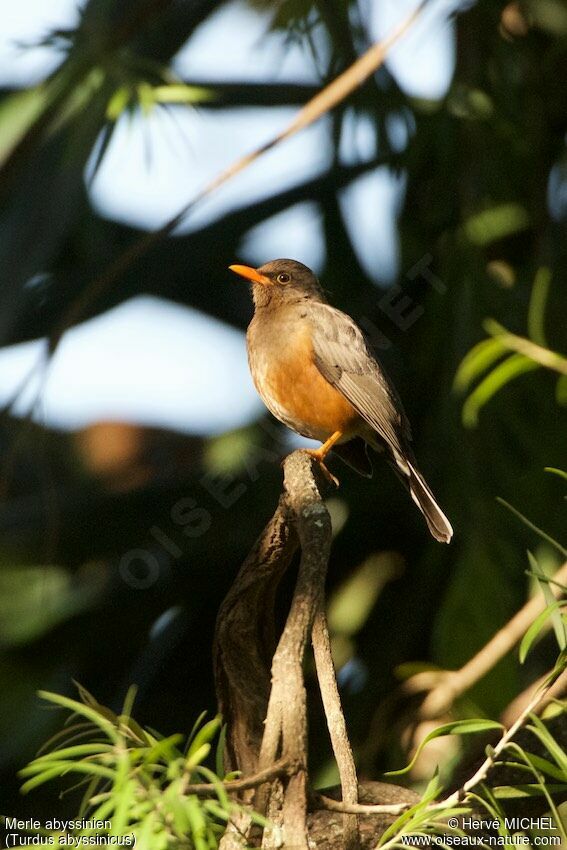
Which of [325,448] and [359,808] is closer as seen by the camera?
[359,808]

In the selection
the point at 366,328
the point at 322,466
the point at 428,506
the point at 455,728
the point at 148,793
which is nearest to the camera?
the point at 148,793

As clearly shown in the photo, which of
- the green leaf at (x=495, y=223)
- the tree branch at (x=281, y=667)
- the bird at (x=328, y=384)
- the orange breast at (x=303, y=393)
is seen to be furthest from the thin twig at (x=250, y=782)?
the green leaf at (x=495, y=223)

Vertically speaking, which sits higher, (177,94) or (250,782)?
(177,94)

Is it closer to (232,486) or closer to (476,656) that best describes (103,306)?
(232,486)

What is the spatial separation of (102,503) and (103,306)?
1091mm

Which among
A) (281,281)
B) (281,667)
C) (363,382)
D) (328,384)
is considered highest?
(281,667)

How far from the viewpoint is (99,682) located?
599cm

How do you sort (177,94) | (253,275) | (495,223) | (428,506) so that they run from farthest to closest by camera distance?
1. (495,223)
2. (253,275)
3. (177,94)
4. (428,506)

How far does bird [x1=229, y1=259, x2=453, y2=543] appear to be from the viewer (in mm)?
4812

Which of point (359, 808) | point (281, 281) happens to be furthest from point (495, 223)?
point (359, 808)

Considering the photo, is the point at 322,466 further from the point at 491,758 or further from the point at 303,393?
the point at 491,758

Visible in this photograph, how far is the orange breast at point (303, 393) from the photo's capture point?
191 inches

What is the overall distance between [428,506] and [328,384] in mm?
739

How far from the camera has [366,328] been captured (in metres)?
6.01
